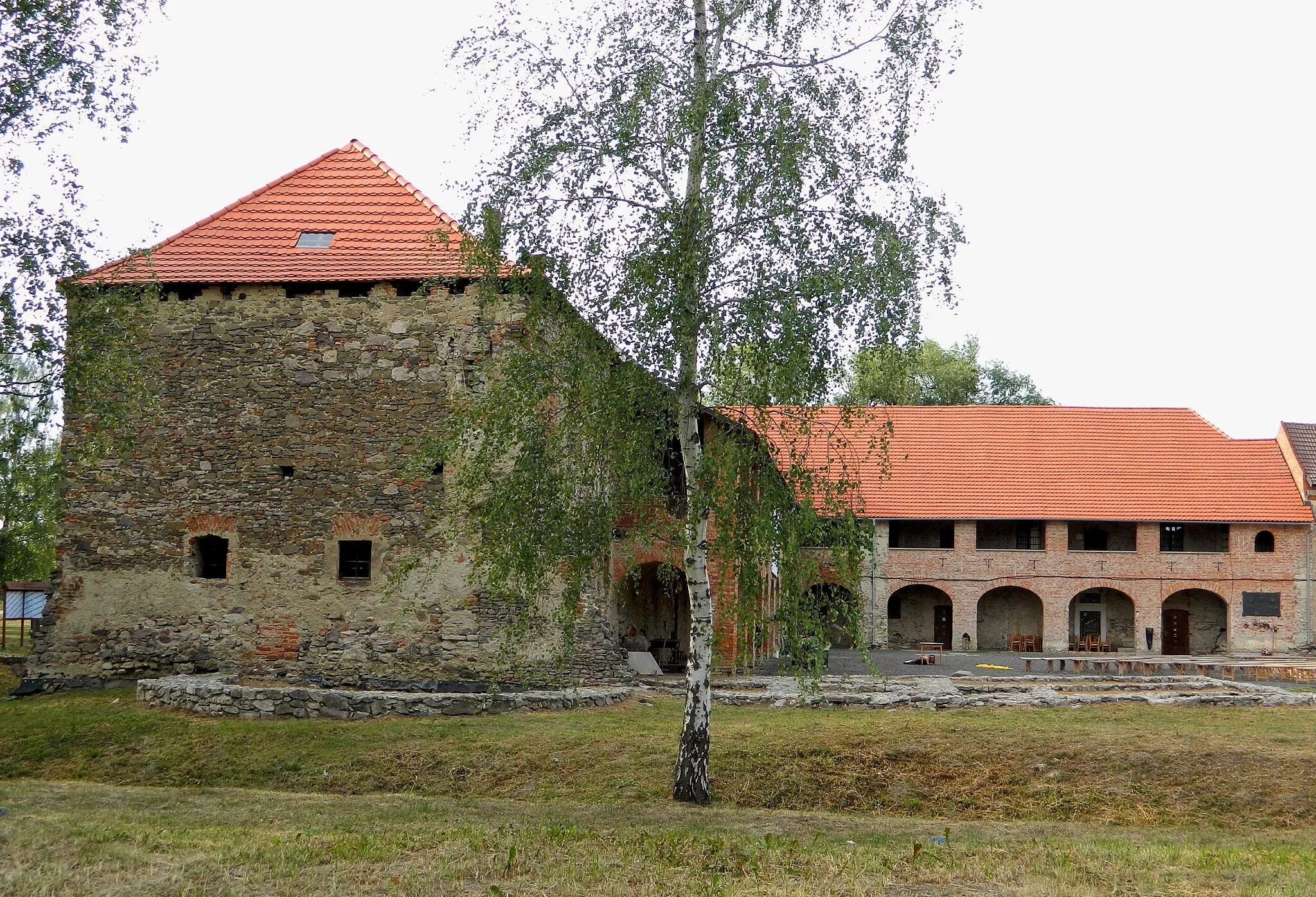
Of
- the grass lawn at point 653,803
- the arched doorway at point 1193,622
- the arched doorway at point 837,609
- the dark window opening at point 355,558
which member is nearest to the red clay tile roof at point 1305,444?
the arched doorway at point 1193,622

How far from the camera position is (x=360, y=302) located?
18219 millimetres

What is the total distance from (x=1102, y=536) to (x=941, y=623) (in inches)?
222

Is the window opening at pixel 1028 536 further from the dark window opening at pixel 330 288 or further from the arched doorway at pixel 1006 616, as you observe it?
the dark window opening at pixel 330 288

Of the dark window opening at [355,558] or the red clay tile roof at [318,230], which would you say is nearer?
the dark window opening at [355,558]

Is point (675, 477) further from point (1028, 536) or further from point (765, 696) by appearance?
point (1028, 536)

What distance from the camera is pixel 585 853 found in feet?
29.0

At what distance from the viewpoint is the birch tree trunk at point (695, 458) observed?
10.7 metres

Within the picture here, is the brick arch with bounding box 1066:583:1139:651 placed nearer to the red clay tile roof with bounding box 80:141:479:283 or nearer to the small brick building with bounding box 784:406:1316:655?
the small brick building with bounding box 784:406:1316:655

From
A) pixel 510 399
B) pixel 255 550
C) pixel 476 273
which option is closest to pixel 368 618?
pixel 255 550

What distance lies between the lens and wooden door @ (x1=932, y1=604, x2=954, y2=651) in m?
37.3

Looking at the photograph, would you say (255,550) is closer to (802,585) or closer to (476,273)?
(476,273)

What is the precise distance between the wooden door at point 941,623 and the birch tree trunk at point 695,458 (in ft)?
88.9

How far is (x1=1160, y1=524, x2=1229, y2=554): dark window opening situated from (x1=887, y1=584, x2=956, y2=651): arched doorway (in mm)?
6892

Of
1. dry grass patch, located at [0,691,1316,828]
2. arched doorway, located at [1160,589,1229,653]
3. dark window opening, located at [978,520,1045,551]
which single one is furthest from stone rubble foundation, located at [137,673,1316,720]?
arched doorway, located at [1160,589,1229,653]
